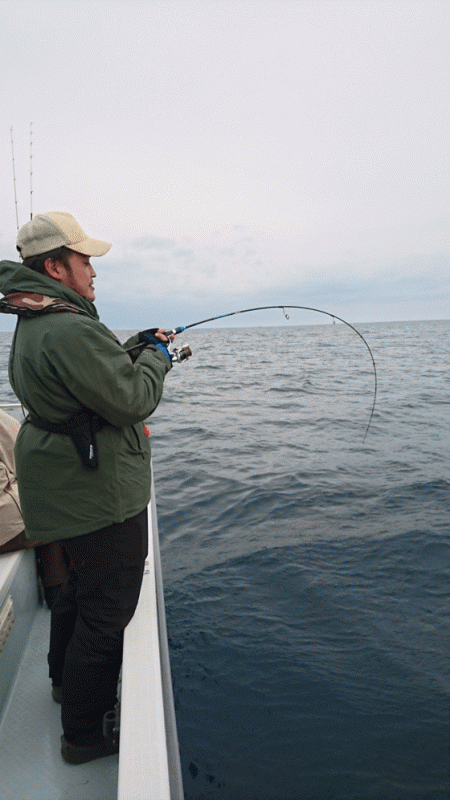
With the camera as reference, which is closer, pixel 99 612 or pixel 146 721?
pixel 146 721

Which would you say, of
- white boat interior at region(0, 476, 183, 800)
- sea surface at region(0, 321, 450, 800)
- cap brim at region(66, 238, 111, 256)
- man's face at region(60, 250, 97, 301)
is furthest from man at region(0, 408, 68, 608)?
cap brim at region(66, 238, 111, 256)

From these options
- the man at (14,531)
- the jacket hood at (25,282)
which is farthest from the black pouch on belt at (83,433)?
the man at (14,531)

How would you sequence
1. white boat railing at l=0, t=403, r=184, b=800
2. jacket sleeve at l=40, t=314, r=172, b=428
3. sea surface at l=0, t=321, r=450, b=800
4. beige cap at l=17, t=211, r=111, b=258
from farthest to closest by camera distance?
sea surface at l=0, t=321, r=450, b=800
beige cap at l=17, t=211, r=111, b=258
jacket sleeve at l=40, t=314, r=172, b=428
white boat railing at l=0, t=403, r=184, b=800

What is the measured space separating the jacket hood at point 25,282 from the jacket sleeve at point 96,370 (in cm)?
14

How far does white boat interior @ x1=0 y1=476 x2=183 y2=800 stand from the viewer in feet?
4.88

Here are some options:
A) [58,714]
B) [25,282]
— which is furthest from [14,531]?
[25,282]

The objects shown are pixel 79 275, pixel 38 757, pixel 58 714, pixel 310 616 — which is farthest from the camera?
pixel 310 616

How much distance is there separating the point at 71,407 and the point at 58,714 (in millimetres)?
1511

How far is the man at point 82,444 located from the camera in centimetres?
162

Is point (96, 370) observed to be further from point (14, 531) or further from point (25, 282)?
point (14, 531)

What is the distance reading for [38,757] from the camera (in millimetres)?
2037

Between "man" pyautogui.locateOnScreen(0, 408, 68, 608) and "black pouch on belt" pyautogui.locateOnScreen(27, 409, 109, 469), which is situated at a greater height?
"black pouch on belt" pyautogui.locateOnScreen(27, 409, 109, 469)

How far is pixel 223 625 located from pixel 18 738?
1870mm

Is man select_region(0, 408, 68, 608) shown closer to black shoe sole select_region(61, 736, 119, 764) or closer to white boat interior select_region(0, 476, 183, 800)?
white boat interior select_region(0, 476, 183, 800)
